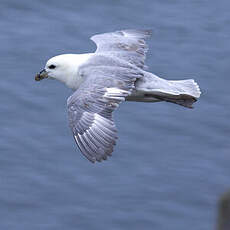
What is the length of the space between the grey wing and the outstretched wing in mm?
594

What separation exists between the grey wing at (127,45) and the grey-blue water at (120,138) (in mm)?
1166

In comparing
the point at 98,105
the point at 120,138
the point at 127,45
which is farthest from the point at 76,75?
the point at 120,138

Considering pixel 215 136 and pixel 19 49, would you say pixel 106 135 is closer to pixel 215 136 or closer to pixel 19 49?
pixel 215 136

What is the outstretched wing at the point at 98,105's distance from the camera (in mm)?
5734

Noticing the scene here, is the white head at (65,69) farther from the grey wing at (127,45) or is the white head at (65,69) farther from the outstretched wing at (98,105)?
the grey wing at (127,45)

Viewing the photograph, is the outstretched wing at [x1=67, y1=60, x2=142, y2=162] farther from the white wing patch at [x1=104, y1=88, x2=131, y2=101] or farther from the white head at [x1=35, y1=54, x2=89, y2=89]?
the white head at [x1=35, y1=54, x2=89, y2=89]

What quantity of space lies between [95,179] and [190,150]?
1.16 metres

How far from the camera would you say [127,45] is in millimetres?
7629

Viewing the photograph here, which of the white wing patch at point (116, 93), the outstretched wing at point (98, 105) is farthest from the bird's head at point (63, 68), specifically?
the white wing patch at point (116, 93)

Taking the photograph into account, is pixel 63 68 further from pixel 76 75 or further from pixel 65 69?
pixel 76 75

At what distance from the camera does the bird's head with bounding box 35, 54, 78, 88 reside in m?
6.77

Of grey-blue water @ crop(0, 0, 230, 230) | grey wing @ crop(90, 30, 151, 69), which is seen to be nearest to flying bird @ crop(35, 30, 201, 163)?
grey wing @ crop(90, 30, 151, 69)

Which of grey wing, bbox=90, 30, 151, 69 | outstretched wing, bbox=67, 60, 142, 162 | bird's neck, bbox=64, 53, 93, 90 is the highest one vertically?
grey wing, bbox=90, 30, 151, 69

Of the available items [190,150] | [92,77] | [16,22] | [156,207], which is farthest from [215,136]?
[16,22]
